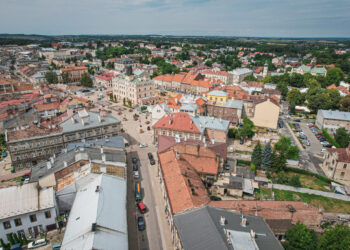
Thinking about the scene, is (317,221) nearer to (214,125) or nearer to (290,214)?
(290,214)

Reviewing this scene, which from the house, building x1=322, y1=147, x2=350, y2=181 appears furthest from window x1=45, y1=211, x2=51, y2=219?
the house

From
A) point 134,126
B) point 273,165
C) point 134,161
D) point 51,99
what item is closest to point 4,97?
point 51,99

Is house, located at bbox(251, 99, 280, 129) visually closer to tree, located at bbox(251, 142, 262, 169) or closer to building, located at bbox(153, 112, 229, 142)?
building, located at bbox(153, 112, 229, 142)

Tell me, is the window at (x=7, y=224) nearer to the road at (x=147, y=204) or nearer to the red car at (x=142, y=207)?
the road at (x=147, y=204)

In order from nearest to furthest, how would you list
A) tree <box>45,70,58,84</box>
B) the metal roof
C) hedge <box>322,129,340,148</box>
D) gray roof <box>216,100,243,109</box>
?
the metal roof < hedge <box>322,129,340,148</box> < gray roof <box>216,100,243,109</box> < tree <box>45,70,58,84</box>

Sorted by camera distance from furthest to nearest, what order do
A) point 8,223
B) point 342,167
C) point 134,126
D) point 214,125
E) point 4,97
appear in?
point 4,97 < point 134,126 < point 214,125 < point 342,167 < point 8,223

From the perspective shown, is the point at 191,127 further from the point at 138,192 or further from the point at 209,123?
the point at 138,192
